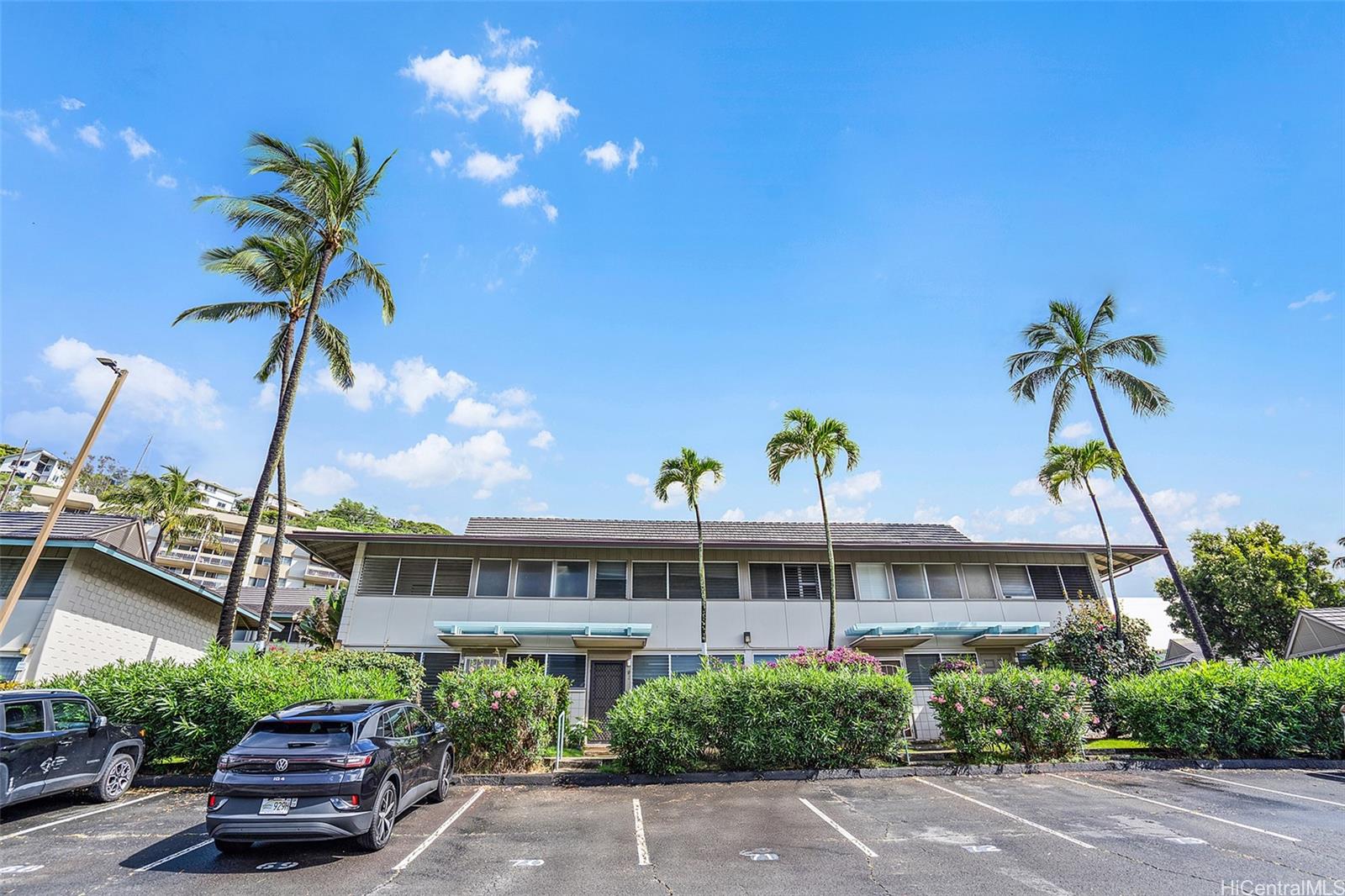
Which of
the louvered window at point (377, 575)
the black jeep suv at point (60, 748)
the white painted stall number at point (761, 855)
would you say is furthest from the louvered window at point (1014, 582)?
the black jeep suv at point (60, 748)

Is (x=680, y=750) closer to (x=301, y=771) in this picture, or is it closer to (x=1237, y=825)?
(x=301, y=771)

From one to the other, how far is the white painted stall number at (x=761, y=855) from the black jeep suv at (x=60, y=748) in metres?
8.92

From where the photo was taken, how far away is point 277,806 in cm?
586

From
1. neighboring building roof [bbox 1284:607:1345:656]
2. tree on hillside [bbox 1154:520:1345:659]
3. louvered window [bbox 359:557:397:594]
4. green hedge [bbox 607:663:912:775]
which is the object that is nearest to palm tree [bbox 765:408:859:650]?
green hedge [bbox 607:663:912:775]

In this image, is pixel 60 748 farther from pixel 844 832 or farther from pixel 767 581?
pixel 767 581

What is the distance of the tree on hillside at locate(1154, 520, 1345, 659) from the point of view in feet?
95.9

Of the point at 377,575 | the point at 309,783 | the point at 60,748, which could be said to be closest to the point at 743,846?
the point at 309,783

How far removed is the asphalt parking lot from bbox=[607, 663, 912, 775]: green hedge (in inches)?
43.9

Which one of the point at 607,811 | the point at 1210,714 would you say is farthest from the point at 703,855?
the point at 1210,714

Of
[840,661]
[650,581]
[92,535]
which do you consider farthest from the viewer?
[650,581]

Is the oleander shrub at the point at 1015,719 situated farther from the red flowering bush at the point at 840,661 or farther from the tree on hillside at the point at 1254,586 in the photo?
the tree on hillside at the point at 1254,586

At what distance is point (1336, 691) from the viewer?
12.4 meters

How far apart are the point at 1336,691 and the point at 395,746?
1837 centimetres

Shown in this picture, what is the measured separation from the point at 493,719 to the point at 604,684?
640 centimetres
